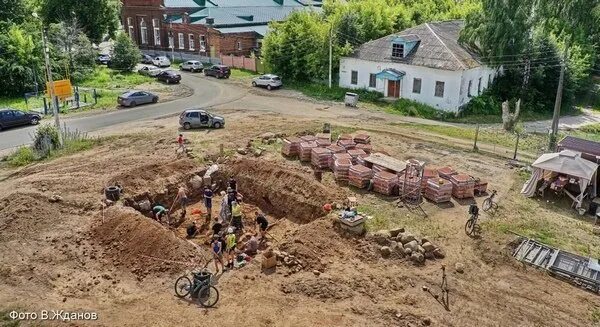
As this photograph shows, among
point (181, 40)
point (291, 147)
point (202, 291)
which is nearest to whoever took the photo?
point (202, 291)

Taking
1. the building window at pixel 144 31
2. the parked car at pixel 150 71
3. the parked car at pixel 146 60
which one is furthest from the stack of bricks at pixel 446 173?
the building window at pixel 144 31

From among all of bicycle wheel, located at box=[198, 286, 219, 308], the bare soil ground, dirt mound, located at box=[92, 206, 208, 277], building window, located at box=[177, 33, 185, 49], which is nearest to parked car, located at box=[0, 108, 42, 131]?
the bare soil ground

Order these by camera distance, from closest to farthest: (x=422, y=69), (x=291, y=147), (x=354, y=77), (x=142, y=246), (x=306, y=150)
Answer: (x=142, y=246)
(x=306, y=150)
(x=291, y=147)
(x=422, y=69)
(x=354, y=77)

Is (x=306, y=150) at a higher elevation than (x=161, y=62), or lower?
lower

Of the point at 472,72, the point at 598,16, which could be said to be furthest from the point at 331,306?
the point at 472,72

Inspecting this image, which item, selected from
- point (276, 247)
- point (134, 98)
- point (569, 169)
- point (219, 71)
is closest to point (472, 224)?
point (569, 169)

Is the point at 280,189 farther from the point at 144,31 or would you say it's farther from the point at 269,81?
the point at 144,31
